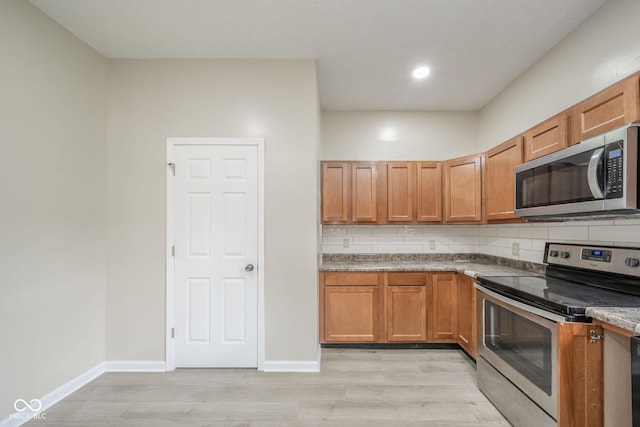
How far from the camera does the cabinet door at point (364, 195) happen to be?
3549mm

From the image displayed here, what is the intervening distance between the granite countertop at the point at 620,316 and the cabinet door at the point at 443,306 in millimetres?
1733

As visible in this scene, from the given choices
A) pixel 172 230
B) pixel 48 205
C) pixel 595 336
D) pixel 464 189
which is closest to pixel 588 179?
pixel 595 336

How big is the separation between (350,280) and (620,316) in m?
2.12

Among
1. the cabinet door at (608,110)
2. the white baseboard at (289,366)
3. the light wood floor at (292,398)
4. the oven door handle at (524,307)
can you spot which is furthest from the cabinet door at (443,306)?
the cabinet door at (608,110)

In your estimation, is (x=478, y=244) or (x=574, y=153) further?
(x=478, y=244)

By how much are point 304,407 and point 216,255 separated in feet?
4.73

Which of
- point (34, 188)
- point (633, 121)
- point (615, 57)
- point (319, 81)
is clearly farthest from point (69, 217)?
point (615, 57)

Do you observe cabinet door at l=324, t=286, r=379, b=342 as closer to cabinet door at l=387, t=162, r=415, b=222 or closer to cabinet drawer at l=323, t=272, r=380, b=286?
cabinet drawer at l=323, t=272, r=380, b=286

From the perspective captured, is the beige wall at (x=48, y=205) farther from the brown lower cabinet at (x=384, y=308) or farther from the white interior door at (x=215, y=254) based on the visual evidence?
the brown lower cabinet at (x=384, y=308)

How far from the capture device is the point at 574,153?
1.73 meters

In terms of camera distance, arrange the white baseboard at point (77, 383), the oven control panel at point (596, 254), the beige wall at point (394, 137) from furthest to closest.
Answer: the beige wall at point (394, 137), the white baseboard at point (77, 383), the oven control panel at point (596, 254)

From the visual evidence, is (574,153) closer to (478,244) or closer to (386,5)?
(386,5)

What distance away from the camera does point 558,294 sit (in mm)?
1750

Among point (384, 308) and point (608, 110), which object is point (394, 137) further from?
point (608, 110)
